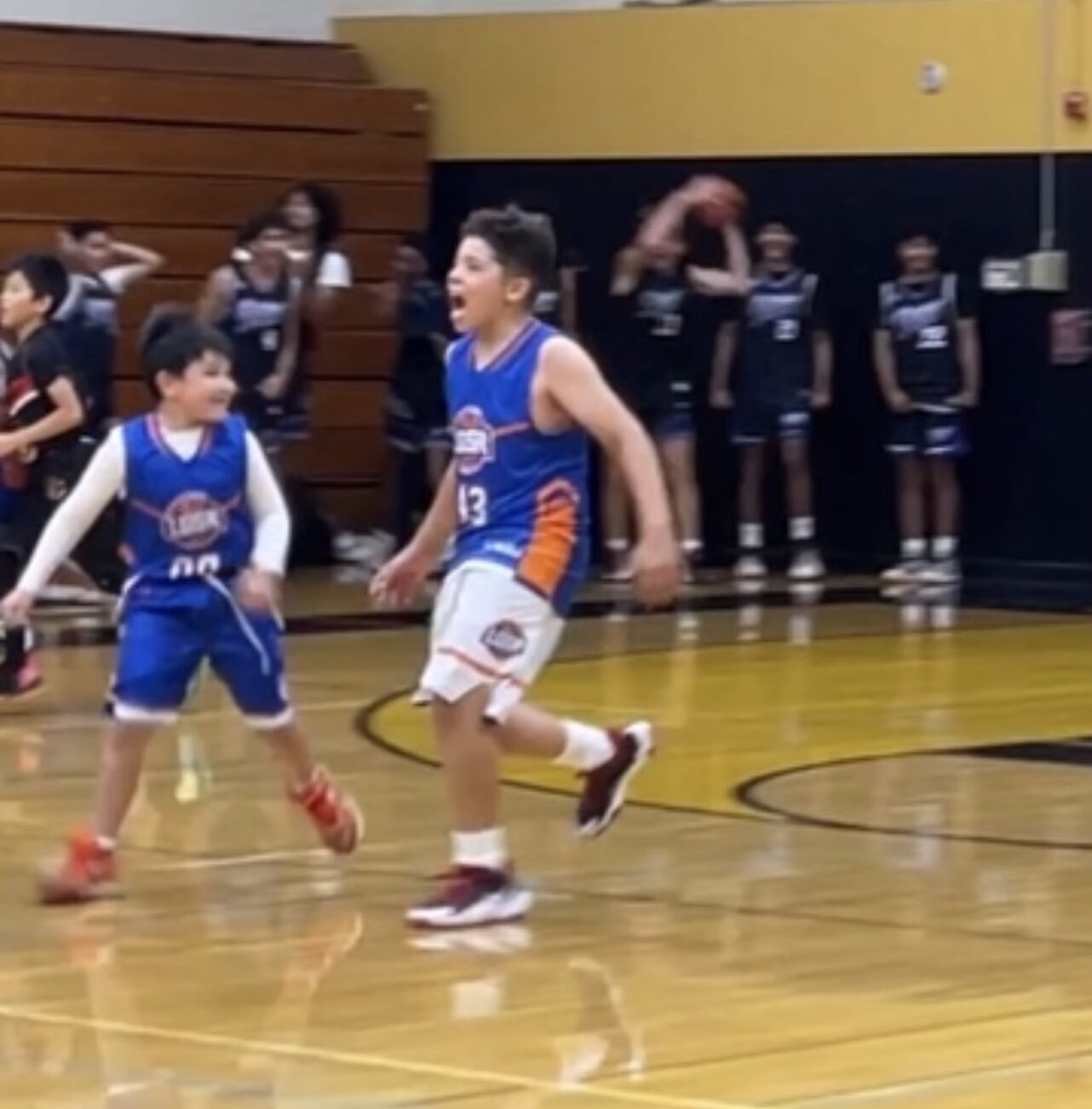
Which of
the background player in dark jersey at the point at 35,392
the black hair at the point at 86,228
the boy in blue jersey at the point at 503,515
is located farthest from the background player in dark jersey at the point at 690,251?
the boy in blue jersey at the point at 503,515

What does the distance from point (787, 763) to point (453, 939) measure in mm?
3594

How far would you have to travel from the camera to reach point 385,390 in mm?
22875

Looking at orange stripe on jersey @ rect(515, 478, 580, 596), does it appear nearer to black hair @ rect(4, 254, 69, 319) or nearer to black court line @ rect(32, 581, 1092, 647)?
black hair @ rect(4, 254, 69, 319)

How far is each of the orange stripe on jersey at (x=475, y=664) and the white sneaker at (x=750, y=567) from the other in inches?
472

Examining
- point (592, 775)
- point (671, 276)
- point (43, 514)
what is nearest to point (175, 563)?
point (592, 775)

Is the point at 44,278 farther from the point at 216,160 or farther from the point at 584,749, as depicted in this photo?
the point at 216,160

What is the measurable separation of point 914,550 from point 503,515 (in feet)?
40.6

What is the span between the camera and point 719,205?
71.2 feet

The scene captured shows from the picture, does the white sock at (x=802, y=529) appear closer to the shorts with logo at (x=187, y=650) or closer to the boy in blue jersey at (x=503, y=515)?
the shorts with logo at (x=187, y=650)

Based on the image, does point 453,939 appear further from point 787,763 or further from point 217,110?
point 217,110

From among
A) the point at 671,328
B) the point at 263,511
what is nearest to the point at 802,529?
the point at 671,328

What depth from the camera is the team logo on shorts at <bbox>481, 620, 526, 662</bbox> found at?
8.85 m

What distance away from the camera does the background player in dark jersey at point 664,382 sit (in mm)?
20938

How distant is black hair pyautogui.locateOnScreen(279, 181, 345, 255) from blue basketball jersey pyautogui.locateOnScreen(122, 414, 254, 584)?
37.5ft
